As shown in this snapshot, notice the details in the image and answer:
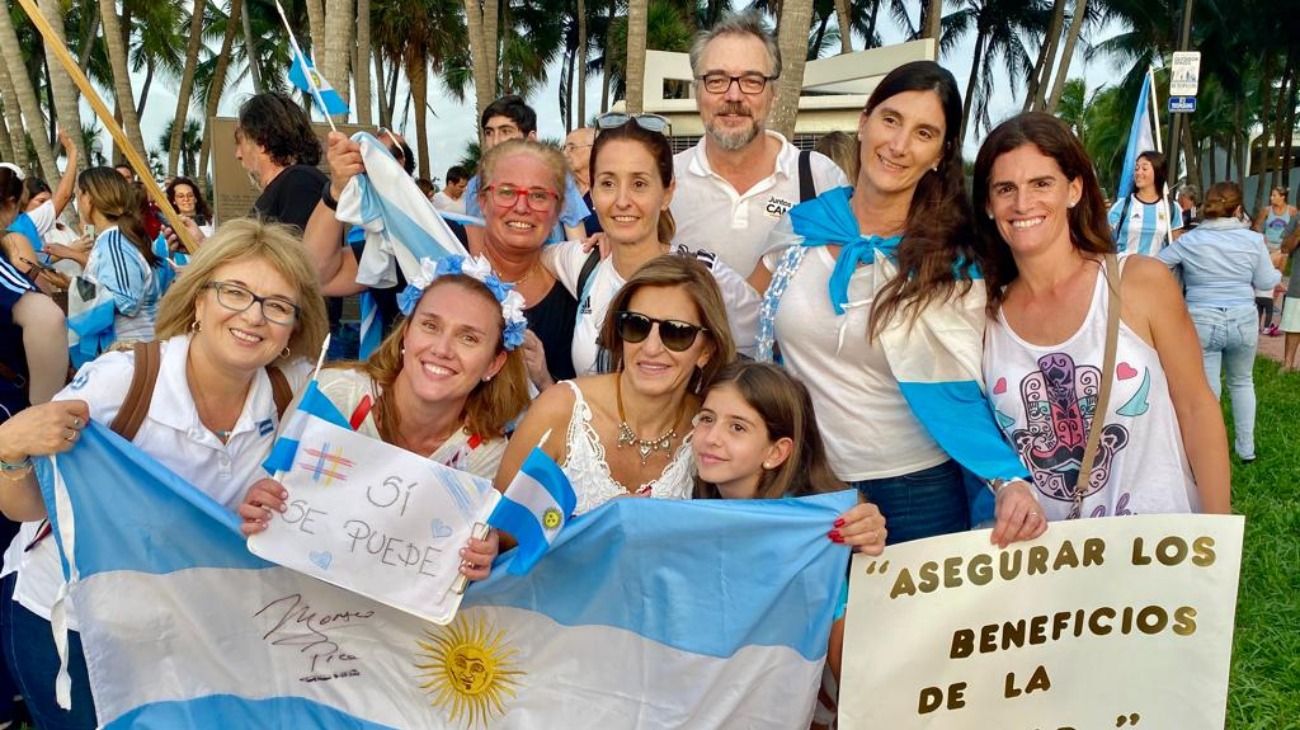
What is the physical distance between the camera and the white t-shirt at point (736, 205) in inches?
157

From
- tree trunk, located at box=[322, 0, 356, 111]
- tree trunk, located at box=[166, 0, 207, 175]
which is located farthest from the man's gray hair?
tree trunk, located at box=[166, 0, 207, 175]

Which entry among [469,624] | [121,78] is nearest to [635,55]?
[469,624]

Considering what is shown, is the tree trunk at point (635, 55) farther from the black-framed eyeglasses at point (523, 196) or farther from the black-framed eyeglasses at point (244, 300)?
the black-framed eyeglasses at point (244, 300)

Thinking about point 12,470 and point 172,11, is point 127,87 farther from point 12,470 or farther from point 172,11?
point 172,11

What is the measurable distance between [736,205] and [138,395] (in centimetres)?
226

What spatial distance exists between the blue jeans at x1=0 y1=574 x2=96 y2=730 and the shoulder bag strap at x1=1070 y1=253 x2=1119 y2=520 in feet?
9.81

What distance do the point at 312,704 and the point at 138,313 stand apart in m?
3.86

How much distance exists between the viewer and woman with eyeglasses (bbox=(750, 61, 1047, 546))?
302 cm

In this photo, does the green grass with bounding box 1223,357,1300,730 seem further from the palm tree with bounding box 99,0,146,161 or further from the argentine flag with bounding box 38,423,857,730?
the palm tree with bounding box 99,0,146,161

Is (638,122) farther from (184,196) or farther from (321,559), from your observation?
(184,196)

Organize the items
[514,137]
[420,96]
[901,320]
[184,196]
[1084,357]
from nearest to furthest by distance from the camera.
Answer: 1. [1084,357]
2. [901,320]
3. [514,137]
4. [184,196]
5. [420,96]

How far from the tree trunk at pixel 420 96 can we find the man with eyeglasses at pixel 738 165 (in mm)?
30401

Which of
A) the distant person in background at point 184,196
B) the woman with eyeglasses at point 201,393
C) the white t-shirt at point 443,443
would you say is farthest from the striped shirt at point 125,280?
the distant person in background at point 184,196

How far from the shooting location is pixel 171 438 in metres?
2.93
